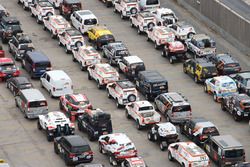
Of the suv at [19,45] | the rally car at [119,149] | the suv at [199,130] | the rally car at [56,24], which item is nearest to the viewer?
the rally car at [119,149]

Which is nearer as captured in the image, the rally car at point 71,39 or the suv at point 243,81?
the suv at point 243,81

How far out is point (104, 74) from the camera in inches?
3698

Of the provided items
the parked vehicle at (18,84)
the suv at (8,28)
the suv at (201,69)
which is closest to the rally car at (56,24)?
the suv at (8,28)

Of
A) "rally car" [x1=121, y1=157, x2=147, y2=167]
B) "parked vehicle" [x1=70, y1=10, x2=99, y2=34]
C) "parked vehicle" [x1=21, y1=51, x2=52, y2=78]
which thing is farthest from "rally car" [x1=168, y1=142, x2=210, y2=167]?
"parked vehicle" [x1=70, y1=10, x2=99, y2=34]

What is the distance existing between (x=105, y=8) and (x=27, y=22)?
32.7ft

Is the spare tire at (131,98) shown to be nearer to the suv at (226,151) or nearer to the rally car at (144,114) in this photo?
the rally car at (144,114)

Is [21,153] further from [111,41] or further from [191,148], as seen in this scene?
[111,41]

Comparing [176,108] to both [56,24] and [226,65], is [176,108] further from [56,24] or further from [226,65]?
[56,24]

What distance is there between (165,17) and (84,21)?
338 inches

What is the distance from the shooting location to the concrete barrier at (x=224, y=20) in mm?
103562

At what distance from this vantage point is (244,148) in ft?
269

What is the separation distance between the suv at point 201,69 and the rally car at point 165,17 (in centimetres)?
1368

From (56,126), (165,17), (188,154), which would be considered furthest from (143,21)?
(188,154)

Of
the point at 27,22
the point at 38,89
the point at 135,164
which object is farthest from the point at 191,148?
the point at 27,22
